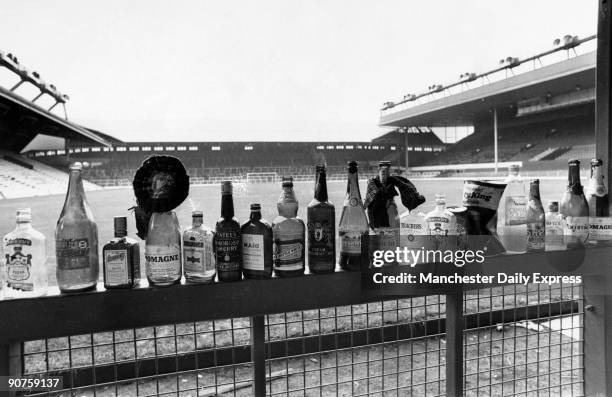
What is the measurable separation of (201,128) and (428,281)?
0.91 metres

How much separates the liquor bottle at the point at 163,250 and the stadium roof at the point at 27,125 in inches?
29.4

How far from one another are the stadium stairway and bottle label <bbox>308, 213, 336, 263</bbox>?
2.42ft

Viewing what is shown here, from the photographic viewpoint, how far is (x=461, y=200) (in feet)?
3.81

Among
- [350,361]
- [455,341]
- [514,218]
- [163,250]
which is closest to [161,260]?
[163,250]

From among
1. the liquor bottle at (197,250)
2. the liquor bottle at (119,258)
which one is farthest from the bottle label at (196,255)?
the liquor bottle at (119,258)

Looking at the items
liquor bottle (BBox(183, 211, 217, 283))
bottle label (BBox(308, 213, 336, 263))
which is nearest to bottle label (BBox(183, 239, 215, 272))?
liquor bottle (BBox(183, 211, 217, 283))

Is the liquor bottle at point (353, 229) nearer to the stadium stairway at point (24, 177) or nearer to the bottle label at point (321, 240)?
the bottle label at point (321, 240)

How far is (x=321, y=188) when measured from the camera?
38.9 inches

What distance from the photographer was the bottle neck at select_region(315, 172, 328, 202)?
→ 99 centimetres

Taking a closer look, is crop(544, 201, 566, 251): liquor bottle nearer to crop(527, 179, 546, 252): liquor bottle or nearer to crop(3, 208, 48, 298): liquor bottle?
crop(527, 179, 546, 252): liquor bottle

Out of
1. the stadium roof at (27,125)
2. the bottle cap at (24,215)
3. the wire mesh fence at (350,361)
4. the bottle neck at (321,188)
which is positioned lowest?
the wire mesh fence at (350,361)

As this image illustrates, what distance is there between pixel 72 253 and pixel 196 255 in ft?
0.79

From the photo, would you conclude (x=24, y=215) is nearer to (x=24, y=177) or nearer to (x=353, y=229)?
(x=353, y=229)

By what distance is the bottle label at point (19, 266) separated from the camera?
812mm
